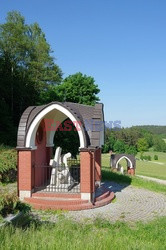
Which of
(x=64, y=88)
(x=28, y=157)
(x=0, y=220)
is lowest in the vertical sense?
(x=0, y=220)

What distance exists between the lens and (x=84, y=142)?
1033cm

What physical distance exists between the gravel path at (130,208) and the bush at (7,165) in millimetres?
5493

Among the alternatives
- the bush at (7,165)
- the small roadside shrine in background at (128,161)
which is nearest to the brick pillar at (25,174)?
the bush at (7,165)

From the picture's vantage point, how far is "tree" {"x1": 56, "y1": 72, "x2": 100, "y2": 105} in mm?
25938

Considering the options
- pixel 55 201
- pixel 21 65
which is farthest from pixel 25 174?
pixel 21 65

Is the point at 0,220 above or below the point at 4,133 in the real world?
below

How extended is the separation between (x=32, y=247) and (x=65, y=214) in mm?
5359

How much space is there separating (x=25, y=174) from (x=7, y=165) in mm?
3481

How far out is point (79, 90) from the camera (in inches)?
1037

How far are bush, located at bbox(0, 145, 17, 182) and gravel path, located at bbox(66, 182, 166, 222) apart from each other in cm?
549

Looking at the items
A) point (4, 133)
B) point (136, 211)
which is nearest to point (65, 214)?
point (136, 211)

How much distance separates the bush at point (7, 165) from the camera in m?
13.7

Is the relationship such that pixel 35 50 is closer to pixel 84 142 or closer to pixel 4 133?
pixel 4 133

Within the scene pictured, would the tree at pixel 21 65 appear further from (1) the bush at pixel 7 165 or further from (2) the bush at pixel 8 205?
(2) the bush at pixel 8 205
